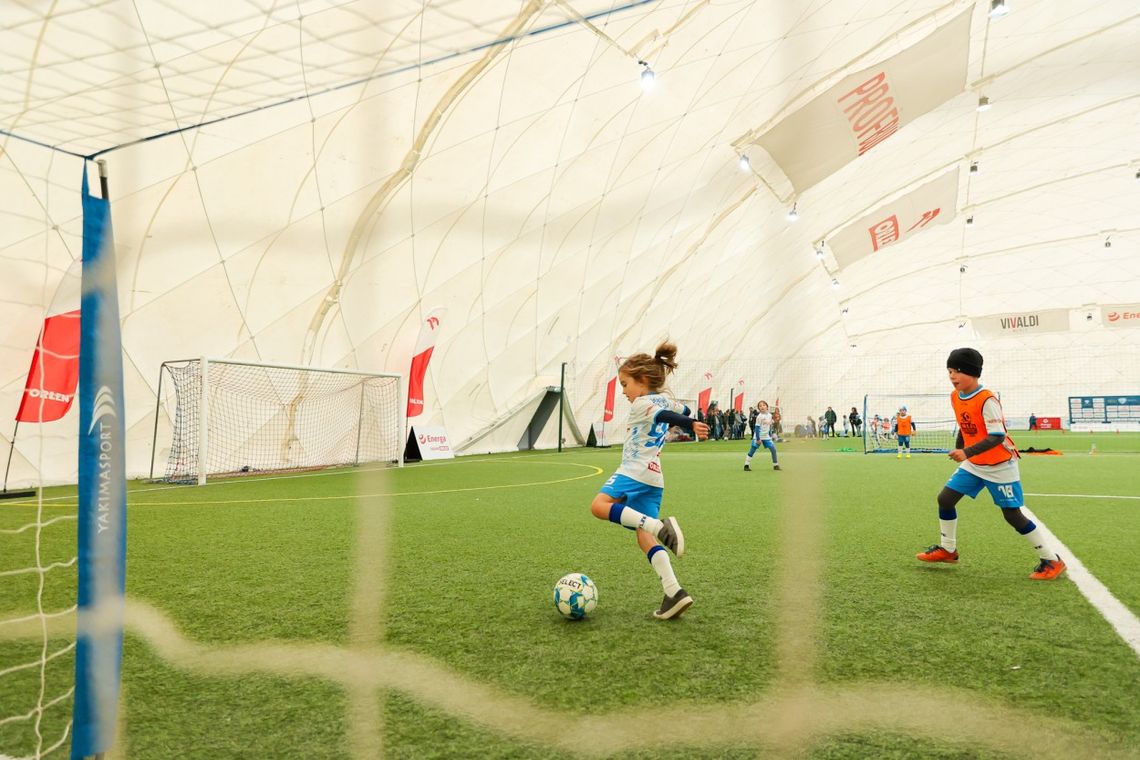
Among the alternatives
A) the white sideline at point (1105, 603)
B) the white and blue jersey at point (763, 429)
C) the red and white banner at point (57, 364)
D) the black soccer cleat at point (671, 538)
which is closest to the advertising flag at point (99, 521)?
the black soccer cleat at point (671, 538)

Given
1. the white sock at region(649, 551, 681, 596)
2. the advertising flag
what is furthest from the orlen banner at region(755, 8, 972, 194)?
the advertising flag

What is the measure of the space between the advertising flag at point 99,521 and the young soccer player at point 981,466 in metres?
4.89

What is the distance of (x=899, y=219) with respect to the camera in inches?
1287

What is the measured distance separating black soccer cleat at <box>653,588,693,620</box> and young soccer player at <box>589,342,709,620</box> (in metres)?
0.39

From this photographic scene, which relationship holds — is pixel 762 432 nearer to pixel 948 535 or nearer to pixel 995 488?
pixel 948 535

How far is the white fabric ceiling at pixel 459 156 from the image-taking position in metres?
11.2

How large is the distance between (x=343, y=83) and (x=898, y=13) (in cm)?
Answer: 1730

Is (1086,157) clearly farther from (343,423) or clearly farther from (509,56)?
(343,423)

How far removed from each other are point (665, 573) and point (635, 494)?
64 centimetres

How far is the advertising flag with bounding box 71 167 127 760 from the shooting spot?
1890 mm

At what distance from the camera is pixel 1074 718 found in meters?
2.49

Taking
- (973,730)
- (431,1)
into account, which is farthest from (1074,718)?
(431,1)

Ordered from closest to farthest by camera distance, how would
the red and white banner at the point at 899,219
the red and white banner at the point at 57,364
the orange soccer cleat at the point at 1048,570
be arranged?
the orange soccer cleat at the point at 1048,570
the red and white banner at the point at 57,364
the red and white banner at the point at 899,219

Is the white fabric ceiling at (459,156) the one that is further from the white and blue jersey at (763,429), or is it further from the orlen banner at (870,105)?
the white and blue jersey at (763,429)
